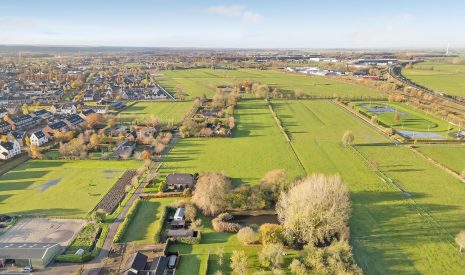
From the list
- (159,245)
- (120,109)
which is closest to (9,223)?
(159,245)

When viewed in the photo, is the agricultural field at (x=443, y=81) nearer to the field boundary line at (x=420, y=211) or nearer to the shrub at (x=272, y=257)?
the field boundary line at (x=420, y=211)

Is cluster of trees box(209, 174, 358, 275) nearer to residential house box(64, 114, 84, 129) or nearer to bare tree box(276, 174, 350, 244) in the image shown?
bare tree box(276, 174, 350, 244)

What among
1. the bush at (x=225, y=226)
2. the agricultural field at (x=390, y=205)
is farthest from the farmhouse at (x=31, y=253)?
the agricultural field at (x=390, y=205)

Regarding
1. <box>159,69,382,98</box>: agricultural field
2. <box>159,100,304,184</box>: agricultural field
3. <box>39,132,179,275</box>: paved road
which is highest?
<box>159,69,382,98</box>: agricultural field

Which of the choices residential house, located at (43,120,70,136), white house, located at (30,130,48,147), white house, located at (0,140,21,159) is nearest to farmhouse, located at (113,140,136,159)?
white house, located at (30,130,48,147)

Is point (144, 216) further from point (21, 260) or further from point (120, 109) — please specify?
point (120, 109)

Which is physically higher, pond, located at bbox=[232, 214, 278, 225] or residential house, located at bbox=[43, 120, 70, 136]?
residential house, located at bbox=[43, 120, 70, 136]
